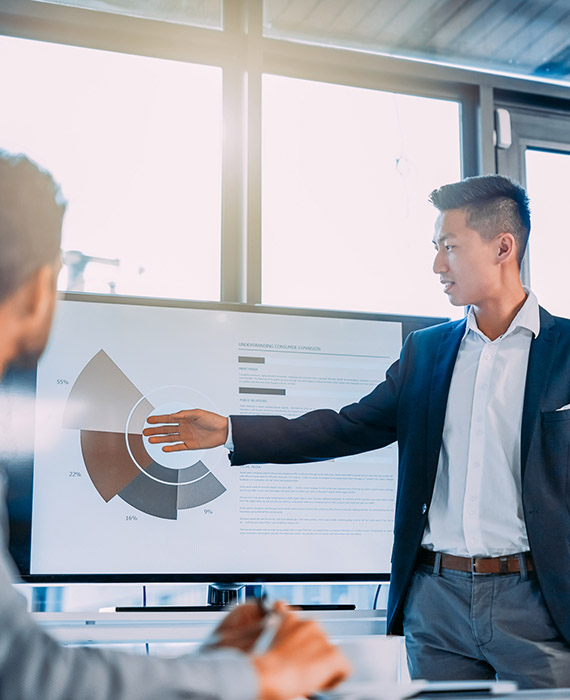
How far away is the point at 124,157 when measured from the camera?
3.10m

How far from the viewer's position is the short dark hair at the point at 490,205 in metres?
2.46

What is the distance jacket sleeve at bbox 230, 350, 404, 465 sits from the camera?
236 cm

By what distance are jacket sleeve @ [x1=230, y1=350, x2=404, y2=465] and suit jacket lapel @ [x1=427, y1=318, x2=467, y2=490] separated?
0.14m

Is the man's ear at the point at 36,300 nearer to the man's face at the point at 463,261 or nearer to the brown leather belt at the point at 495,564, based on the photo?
the brown leather belt at the point at 495,564

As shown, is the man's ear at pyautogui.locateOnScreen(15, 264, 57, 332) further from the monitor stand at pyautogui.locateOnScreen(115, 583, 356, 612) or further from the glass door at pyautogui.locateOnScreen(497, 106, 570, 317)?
the glass door at pyautogui.locateOnScreen(497, 106, 570, 317)

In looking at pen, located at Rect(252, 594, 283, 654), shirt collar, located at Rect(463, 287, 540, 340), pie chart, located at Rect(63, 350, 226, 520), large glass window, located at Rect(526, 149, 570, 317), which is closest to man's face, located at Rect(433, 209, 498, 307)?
shirt collar, located at Rect(463, 287, 540, 340)

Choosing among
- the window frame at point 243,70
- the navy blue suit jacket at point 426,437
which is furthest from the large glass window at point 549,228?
the navy blue suit jacket at point 426,437

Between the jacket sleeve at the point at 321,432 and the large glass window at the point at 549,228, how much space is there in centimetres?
127

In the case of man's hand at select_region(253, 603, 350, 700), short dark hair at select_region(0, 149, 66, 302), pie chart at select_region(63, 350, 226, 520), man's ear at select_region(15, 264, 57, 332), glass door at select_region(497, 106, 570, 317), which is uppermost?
glass door at select_region(497, 106, 570, 317)

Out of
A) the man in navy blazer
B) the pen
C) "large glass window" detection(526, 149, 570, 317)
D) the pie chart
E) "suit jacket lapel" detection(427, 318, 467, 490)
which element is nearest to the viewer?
the pen

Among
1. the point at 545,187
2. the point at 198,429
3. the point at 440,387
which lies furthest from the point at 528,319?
the point at 545,187

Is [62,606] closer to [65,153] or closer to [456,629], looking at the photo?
[456,629]

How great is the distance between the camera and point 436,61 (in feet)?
11.7

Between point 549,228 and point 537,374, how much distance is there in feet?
5.10
